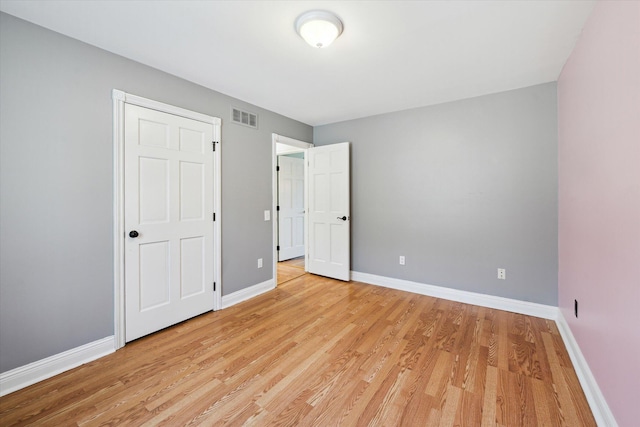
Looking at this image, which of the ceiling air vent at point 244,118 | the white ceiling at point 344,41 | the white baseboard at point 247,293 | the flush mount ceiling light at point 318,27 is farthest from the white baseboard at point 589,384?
the ceiling air vent at point 244,118

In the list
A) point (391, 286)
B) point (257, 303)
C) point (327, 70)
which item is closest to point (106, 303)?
point (257, 303)

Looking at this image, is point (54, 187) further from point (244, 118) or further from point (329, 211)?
point (329, 211)

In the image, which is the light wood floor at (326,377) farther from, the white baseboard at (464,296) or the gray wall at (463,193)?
the gray wall at (463,193)

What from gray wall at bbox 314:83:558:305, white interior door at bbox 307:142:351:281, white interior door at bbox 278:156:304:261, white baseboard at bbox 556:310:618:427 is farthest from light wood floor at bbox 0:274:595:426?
white interior door at bbox 278:156:304:261

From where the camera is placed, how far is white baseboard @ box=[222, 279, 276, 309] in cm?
307

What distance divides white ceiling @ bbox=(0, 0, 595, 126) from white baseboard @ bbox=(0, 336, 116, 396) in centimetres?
237

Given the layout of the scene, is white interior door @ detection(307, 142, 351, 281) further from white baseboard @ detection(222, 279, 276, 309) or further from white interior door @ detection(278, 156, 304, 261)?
white interior door @ detection(278, 156, 304, 261)

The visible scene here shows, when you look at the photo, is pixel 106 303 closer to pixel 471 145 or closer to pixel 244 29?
pixel 244 29

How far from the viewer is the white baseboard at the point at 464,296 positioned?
279 centimetres

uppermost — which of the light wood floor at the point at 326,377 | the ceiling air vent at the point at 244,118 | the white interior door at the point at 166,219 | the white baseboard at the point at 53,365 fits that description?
the ceiling air vent at the point at 244,118

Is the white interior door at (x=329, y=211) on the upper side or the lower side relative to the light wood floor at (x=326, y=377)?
upper

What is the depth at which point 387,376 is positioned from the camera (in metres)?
1.87

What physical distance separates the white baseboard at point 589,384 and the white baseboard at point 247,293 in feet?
10.1

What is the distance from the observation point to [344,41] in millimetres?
2047
